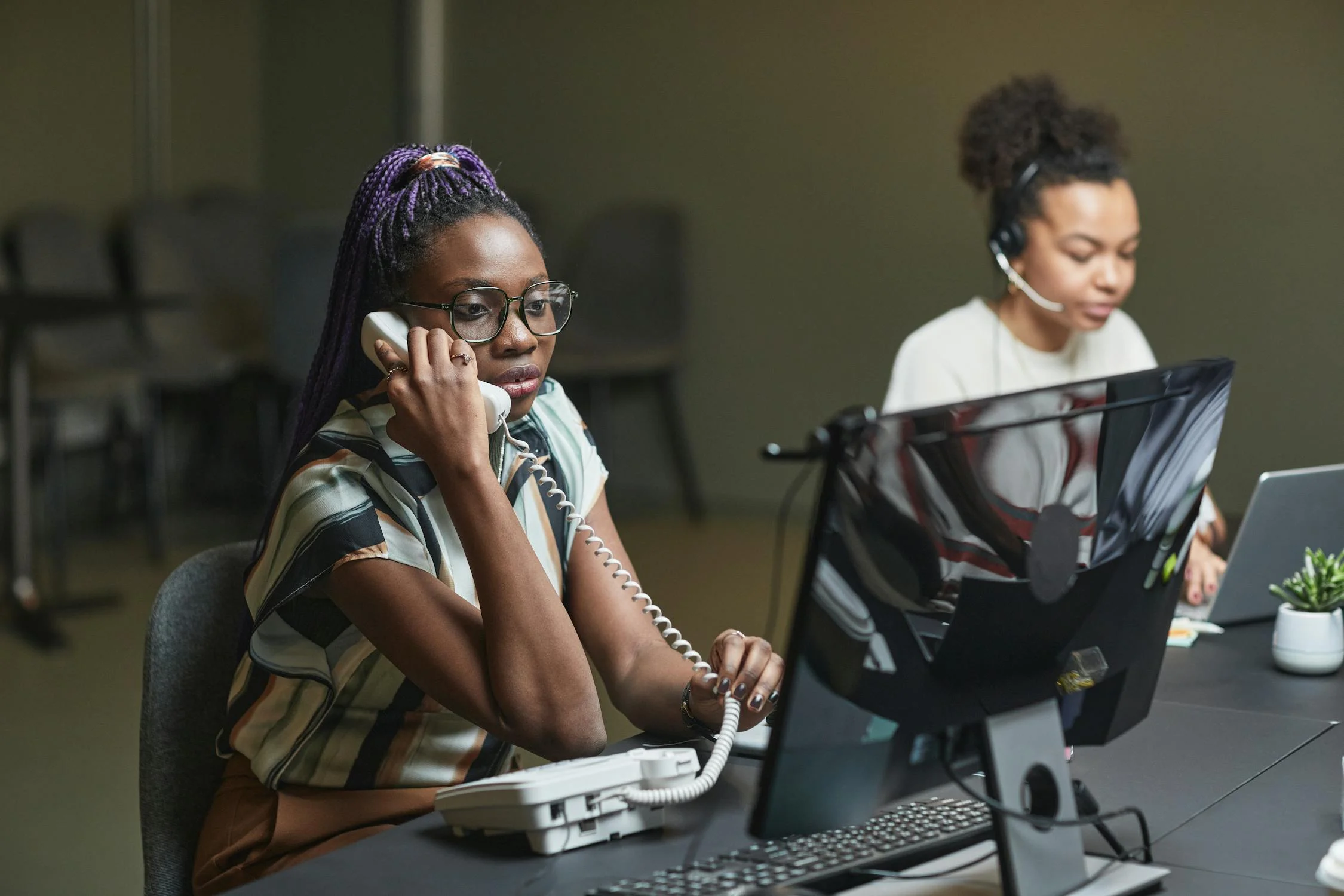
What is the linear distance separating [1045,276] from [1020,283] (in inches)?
1.7

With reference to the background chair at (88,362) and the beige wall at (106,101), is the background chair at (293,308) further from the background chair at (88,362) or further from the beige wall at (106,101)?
the background chair at (88,362)

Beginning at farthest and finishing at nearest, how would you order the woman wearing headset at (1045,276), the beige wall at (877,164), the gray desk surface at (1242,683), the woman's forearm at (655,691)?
the beige wall at (877,164), the woman wearing headset at (1045,276), the gray desk surface at (1242,683), the woman's forearm at (655,691)

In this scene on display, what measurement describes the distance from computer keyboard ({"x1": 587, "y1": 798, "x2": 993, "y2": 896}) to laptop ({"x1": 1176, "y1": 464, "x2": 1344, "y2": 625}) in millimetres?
833

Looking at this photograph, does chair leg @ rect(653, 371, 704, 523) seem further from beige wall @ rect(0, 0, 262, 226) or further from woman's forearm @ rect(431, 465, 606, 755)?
woman's forearm @ rect(431, 465, 606, 755)

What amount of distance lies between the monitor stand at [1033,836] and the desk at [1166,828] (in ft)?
0.20

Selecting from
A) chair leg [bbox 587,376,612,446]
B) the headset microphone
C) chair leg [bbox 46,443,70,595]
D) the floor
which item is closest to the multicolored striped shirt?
the floor

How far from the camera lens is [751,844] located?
106 cm

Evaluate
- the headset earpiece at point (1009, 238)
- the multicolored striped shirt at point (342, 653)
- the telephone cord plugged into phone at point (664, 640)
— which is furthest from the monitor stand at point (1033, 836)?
the headset earpiece at point (1009, 238)

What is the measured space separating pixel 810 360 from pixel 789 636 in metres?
2.91

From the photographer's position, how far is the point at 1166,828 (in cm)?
112

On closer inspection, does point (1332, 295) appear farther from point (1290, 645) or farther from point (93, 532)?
point (93, 532)

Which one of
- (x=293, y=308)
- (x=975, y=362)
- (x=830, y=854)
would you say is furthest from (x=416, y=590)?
(x=293, y=308)

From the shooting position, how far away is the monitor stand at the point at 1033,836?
0.92 meters

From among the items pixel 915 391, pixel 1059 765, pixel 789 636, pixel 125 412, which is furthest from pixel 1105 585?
pixel 125 412
